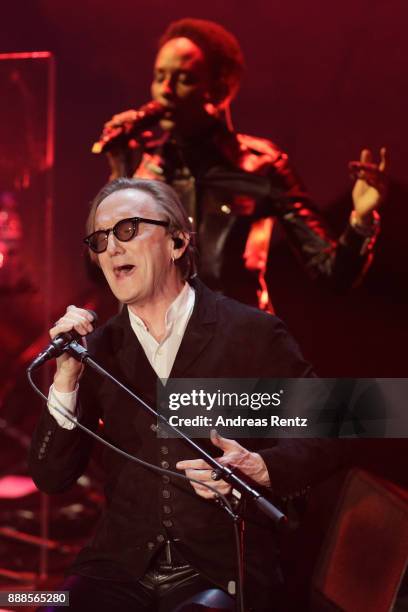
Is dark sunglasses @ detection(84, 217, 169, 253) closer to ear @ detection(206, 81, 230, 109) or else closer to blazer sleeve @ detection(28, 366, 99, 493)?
blazer sleeve @ detection(28, 366, 99, 493)

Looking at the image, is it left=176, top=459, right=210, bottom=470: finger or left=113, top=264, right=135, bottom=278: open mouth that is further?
left=113, top=264, right=135, bottom=278: open mouth

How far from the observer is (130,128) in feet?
9.46

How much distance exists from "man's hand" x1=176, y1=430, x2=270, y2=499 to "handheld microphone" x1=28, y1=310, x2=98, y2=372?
32 centimetres

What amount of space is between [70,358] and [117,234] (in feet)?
0.99

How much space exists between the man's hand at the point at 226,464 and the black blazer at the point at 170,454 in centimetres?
3

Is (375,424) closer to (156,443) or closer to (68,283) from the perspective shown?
(156,443)

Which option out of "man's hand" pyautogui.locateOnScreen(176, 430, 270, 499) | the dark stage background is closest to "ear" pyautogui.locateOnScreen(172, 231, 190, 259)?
"man's hand" pyautogui.locateOnScreen(176, 430, 270, 499)

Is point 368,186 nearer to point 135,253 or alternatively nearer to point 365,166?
point 365,166

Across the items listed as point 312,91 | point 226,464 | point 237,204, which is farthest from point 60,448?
point 312,91

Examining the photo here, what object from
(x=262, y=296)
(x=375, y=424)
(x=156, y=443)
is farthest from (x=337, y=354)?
(x=156, y=443)

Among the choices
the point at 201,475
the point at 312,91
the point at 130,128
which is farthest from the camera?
the point at 312,91

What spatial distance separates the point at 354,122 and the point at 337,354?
828 mm

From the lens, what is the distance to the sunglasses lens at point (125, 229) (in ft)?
6.61

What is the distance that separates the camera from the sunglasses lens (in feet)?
6.61
